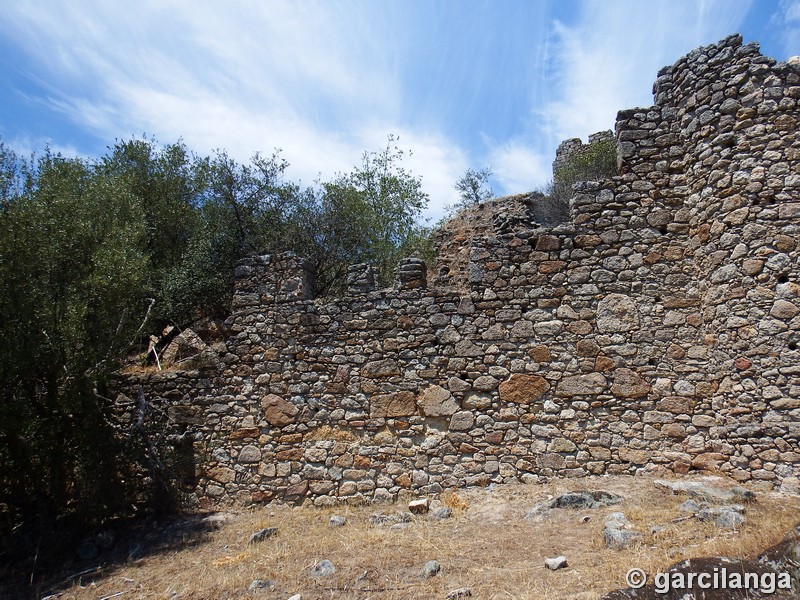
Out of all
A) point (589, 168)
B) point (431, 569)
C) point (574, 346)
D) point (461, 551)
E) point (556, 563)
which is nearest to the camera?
point (556, 563)

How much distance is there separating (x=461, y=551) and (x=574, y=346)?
361cm

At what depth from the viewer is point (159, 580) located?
24.3ft

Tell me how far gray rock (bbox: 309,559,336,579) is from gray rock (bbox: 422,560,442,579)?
1077 millimetres

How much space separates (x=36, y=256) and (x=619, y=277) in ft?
30.0

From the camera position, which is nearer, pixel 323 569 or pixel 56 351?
pixel 323 569

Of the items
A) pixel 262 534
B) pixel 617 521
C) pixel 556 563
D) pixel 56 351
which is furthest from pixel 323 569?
pixel 56 351

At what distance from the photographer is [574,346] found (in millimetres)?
9000

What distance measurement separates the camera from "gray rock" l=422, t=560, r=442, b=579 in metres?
6.35

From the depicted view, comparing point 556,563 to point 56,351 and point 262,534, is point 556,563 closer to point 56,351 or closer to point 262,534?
point 262,534

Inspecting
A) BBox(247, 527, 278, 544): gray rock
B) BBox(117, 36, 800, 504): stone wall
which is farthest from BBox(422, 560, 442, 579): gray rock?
BBox(247, 527, 278, 544): gray rock

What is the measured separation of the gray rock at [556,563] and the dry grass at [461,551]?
61mm

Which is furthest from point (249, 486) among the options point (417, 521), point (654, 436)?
point (654, 436)

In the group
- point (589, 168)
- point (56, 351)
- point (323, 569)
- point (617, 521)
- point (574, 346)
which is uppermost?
point (589, 168)

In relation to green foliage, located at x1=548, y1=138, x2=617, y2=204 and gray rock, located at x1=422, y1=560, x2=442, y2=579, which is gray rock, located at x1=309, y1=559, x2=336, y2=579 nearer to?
gray rock, located at x1=422, y1=560, x2=442, y2=579
